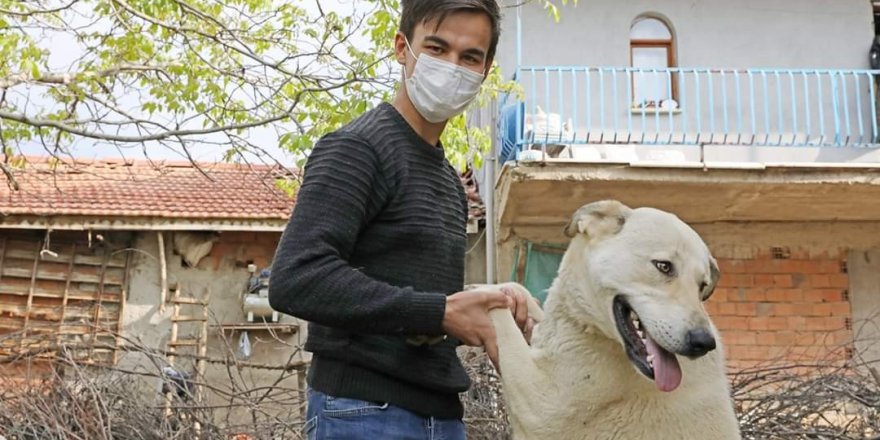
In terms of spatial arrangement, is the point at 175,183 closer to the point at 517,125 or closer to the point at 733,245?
the point at 517,125

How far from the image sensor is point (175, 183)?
42.2 feet

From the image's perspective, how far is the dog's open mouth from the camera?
6.95 feet

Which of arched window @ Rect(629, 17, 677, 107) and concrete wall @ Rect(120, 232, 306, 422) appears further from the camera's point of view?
concrete wall @ Rect(120, 232, 306, 422)

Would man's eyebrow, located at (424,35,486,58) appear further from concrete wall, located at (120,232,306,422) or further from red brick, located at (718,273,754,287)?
concrete wall, located at (120,232,306,422)

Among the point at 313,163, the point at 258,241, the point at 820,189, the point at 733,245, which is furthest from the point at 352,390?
the point at 258,241

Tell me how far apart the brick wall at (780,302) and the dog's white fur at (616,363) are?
827 cm

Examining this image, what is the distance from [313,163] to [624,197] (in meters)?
7.55

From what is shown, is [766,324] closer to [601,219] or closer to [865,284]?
[865,284]

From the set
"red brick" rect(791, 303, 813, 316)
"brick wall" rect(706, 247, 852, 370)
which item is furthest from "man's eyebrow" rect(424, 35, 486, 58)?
"red brick" rect(791, 303, 813, 316)

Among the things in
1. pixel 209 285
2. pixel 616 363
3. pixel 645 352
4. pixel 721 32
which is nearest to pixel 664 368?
pixel 645 352

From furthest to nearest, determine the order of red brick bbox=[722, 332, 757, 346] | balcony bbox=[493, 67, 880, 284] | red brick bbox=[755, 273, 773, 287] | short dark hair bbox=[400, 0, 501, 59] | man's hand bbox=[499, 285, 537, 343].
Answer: red brick bbox=[755, 273, 773, 287] < red brick bbox=[722, 332, 757, 346] < balcony bbox=[493, 67, 880, 284] < man's hand bbox=[499, 285, 537, 343] < short dark hair bbox=[400, 0, 501, 59]

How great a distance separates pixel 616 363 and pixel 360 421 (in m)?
0.76

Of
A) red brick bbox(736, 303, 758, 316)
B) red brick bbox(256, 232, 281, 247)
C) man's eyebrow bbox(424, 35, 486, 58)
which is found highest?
red brick bbox(256, 232, 281, 247)

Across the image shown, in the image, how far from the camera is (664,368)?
213 cm
